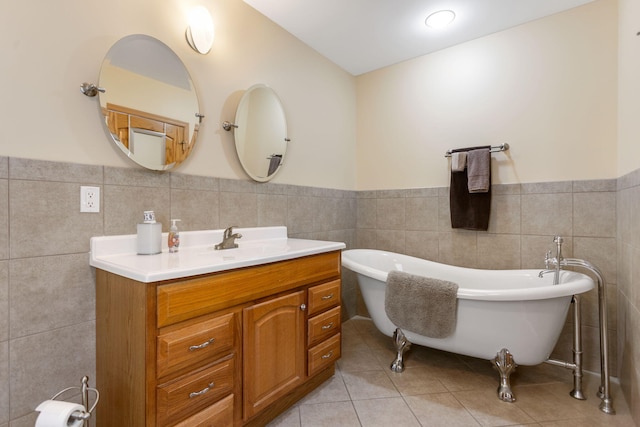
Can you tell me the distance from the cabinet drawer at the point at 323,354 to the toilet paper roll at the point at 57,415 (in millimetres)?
1028

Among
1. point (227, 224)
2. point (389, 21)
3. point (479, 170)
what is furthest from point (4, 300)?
point (479, 170)

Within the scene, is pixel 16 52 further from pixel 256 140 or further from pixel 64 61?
pixel 256 140

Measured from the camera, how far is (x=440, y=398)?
5.50 feet

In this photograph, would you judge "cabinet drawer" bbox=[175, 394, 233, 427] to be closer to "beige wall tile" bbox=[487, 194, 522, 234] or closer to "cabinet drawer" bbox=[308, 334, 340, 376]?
"cabinet drawer" bbox=[308, 334, 340, 376]

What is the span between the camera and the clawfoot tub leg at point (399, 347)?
1.95 metres

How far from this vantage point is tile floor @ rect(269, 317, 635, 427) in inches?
58.6

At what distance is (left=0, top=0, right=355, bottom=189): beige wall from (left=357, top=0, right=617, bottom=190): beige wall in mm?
588

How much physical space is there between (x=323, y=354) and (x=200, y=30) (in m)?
1.99

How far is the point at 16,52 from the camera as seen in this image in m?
1.08

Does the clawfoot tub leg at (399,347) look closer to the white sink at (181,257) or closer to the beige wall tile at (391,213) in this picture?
the white sink at (181,257)

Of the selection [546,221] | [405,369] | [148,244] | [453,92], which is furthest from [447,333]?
[453,92]

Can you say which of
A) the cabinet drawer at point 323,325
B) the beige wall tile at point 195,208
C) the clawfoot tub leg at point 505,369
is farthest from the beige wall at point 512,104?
the beige wall tile at point 195,208

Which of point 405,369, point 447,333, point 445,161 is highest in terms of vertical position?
point 445,161

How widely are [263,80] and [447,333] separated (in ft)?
6.70
